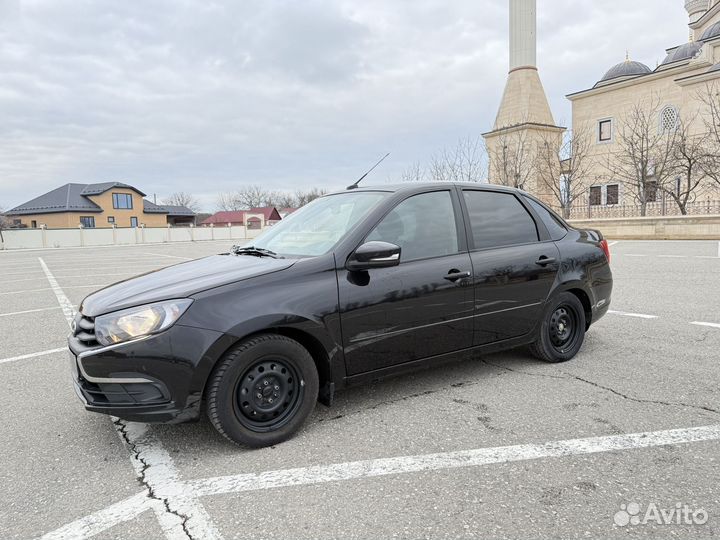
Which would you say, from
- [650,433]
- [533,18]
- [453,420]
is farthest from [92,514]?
[533,18]

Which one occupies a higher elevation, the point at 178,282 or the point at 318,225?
the point at 318,225

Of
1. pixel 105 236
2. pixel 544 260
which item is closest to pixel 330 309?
pixel 544 260

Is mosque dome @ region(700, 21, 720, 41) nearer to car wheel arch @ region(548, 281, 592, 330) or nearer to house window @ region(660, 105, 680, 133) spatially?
house window @ region(660, 105, 680, 133)

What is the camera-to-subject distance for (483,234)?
4043 mm

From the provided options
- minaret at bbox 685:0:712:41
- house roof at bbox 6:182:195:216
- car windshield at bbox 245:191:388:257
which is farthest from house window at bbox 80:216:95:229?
minaret at bbox 685:0:712:41

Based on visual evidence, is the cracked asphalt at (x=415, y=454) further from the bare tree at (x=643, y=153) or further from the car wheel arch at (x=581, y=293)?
the bare tree at (x=643, y=153)

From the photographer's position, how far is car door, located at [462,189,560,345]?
3.90 m

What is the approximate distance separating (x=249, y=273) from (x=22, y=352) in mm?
3927

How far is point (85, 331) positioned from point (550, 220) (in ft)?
12.9

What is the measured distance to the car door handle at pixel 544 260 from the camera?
424 centimetres

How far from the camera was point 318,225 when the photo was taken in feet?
12.7

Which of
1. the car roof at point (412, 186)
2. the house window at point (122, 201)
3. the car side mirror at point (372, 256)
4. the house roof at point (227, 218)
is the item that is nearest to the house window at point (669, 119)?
the car roof at point (412, 186)

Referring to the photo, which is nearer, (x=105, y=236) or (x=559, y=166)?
(x=559, y=166)

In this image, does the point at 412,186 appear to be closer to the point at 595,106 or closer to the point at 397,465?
the point at 397,465
